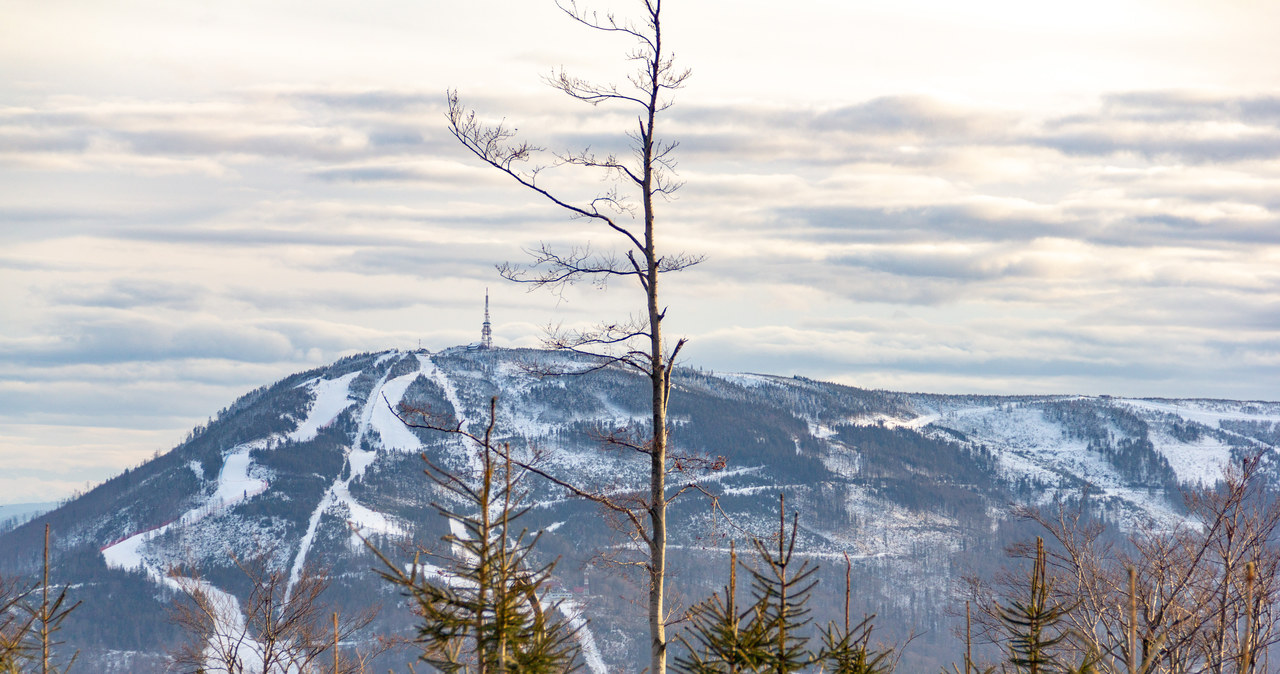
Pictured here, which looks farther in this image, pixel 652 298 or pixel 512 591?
pixel 652 298

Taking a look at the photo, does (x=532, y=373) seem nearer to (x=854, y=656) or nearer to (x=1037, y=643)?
(x=854, y=656)

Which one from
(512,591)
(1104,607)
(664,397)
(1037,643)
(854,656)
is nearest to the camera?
(512,591)

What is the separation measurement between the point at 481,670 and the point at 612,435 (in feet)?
18.8

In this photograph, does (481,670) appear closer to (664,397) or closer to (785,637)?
(785,637)

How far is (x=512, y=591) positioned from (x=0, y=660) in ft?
23.4

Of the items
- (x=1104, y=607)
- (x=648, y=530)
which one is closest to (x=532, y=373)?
(x=648, y=530)

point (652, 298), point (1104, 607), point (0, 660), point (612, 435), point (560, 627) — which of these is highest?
point (652, 298)

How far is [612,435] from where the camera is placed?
63.0ft

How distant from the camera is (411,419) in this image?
19156mm

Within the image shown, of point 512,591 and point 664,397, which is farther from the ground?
point 664,397

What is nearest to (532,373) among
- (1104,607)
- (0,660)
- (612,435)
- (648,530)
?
A: (612,435)

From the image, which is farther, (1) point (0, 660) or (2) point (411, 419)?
(2) point (411, 419)

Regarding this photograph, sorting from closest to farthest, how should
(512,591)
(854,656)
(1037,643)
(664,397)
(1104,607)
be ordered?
(512,591) → (1037,643) → (854,656) → (664,397) → (1104,607)

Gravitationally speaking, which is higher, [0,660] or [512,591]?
[512,591]
